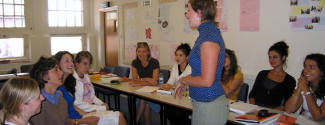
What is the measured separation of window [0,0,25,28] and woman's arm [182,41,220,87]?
19.0 ft

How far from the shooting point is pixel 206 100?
5.16 ft

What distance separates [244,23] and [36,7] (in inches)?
191

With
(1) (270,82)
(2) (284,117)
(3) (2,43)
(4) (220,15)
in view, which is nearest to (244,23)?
(4) (220,15)

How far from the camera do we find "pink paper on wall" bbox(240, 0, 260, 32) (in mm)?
3547

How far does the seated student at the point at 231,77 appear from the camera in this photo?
2.94 metres

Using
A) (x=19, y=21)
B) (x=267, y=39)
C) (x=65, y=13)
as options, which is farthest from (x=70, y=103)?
(x=65, y=13)

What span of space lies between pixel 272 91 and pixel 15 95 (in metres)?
2.37

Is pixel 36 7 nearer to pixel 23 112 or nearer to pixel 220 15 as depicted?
pixel 220 15

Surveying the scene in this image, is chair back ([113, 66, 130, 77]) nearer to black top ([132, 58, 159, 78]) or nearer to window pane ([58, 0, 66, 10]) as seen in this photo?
black top ([132, 58, 159, 78])

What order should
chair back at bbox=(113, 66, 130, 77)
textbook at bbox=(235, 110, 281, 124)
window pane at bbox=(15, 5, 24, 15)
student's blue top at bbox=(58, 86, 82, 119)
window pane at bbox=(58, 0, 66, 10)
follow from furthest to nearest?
1. window pane at bbox=(58, 0, 66, 10)
2. window pane at bbox=(15, 5, 24, 15)
3. chair back at bbox=(113, 66, 130, 77)
4. student's blue top at bbox=(58, 86, 82, 119)
5. textbook at bbox=(235, 110, 281, 124)

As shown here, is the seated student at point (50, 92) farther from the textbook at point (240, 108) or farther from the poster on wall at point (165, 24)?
the poster on wall at point (165, 24)

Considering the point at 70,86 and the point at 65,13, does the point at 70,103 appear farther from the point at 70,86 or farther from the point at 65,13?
the point at 65,13

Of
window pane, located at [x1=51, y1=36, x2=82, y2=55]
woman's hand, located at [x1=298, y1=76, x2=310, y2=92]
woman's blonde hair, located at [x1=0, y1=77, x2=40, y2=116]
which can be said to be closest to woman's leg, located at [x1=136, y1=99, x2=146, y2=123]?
woman's hand, located at [x1=298, y1=76, x2=310, y2=92]

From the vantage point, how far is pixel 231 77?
2.99 meters
